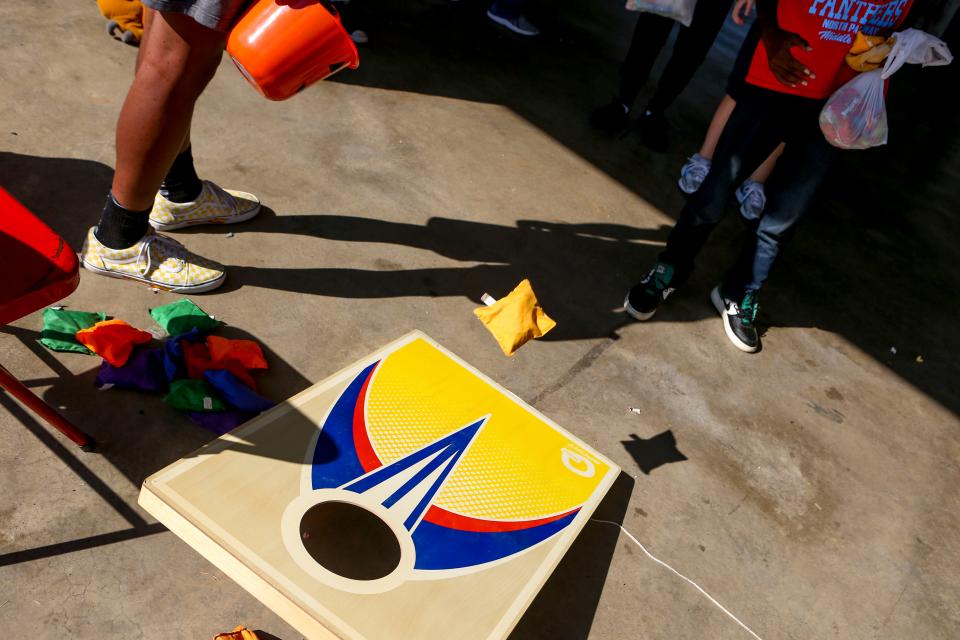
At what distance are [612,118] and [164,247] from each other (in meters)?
2.62

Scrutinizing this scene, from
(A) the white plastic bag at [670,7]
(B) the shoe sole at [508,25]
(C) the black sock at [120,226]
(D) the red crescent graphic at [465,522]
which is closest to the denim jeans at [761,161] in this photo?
(A) the white plastic bag at [670,7]

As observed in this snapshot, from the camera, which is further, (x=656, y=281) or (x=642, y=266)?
(x=642, y=266)

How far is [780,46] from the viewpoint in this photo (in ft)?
7.09

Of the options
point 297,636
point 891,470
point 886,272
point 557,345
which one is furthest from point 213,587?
point 886,272

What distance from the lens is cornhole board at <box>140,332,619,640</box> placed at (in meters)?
1.49

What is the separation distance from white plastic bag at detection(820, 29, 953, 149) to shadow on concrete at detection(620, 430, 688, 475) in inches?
45.1

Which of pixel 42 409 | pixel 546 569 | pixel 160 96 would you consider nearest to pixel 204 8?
pixel 160 96

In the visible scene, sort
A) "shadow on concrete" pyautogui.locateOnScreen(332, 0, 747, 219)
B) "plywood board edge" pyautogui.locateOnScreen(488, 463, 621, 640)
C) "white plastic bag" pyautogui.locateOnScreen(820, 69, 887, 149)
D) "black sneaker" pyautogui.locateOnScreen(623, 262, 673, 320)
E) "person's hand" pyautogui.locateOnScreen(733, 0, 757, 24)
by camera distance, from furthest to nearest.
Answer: "shadow on concrete" pyautogui.locateOnScreen(332, 0, 747, 219)
"black sneaker" pyautogui.locateOnScreen(623, 262, 673, 320)
"person's hand" pyautogui.locateOnScreen(733, 0, 757, 24)
"white plastic bag" pyautogui.locateOnScreen(820, 69, 887, 149)
"plywood board edge" pyautogui.locateOnScreen(488, 463, 621, 640)

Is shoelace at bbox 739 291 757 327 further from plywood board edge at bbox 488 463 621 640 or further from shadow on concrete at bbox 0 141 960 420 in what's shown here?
plywood board edge at bbox 488 463 621 640

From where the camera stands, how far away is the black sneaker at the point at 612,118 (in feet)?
12.6

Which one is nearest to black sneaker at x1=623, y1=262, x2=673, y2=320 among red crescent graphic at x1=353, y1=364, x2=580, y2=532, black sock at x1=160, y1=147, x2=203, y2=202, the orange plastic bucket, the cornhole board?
the cornhole board

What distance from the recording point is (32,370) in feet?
6.30

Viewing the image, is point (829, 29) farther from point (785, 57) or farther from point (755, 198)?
point (755, 198)

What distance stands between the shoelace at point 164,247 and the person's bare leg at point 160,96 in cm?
19
